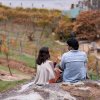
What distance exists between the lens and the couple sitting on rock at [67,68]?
748 cm

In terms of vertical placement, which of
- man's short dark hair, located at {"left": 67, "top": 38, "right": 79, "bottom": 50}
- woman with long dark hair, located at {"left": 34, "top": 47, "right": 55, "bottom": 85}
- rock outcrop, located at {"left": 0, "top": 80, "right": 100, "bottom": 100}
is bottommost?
rock outcrop, located at {"left": 0, "top": 80, "right": 100, "bottom": 100}

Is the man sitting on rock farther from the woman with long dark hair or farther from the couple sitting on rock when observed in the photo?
the woman with long dark hair

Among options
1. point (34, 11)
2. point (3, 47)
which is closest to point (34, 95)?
point (3, 47)

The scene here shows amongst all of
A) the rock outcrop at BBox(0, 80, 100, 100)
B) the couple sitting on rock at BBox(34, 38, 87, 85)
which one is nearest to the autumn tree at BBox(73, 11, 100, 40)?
the couple sitting on rock at BBox(34, 38, 87, 85)

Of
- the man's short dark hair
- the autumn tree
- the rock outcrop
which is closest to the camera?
the rock outcrop

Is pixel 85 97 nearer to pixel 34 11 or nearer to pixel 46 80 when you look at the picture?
pixel 46 80

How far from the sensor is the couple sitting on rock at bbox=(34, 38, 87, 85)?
748cm

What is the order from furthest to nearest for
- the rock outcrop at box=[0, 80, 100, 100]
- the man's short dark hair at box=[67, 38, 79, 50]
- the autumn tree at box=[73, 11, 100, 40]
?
1. the autumn tree at box=[73, 11, 100, 40]
2. the man's short dark hair at box=[67, 38, 79, 50]
3. the rock outcrop at box=[0, 80, 100, 100]

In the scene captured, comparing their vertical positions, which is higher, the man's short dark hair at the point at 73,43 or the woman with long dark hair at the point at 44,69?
the man's short dark hair at the point at 73,43

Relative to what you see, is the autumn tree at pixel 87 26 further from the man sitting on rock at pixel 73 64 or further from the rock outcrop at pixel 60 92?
the rock outcrop at pixel 60 92

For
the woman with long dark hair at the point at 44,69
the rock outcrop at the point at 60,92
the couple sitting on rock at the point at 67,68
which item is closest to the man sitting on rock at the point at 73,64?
the couple sitting on rock at the point at 67,68

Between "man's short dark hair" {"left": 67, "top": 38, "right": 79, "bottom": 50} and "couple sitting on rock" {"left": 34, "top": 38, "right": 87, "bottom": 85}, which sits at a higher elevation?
"man's short dark hair" {"left": 67, "top": 38, "right": 79, "bottom": 50}

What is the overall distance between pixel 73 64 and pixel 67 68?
0.40ft

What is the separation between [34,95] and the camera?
6477mm
